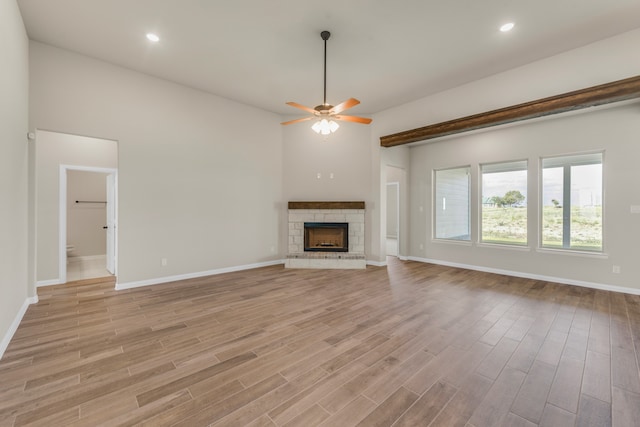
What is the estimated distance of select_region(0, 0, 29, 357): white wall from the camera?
251 cm

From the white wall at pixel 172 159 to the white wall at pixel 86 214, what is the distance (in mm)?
3475

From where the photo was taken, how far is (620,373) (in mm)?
2195

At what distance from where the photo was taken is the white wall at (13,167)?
8.24 feet

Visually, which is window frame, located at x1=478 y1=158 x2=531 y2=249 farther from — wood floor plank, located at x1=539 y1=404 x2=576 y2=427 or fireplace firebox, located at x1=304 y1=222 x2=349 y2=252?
wood floor plank, located at x1=539 y1=404 x2=576 y2=427

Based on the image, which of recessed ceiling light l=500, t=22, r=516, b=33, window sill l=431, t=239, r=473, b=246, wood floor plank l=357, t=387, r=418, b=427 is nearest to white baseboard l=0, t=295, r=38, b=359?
wood floor plank l=357, t=387, r=418, b=427

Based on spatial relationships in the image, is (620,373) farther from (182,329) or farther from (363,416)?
(182,329)

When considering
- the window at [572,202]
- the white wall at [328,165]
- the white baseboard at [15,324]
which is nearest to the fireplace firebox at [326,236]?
the white wall at [328,165]

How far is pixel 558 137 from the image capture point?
4.93m

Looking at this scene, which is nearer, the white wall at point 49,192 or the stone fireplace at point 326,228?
the white wall at point 49,192

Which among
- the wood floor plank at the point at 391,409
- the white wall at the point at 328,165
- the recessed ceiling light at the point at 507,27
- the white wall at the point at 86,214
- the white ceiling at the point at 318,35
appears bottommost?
the wood floor plank at the point at 391,409

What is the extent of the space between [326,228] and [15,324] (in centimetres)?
502

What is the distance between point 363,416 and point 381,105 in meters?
5.57

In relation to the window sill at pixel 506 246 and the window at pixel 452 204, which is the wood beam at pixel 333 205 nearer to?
the window at pixel 452 204

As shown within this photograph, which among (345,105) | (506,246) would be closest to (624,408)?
(345,105)
